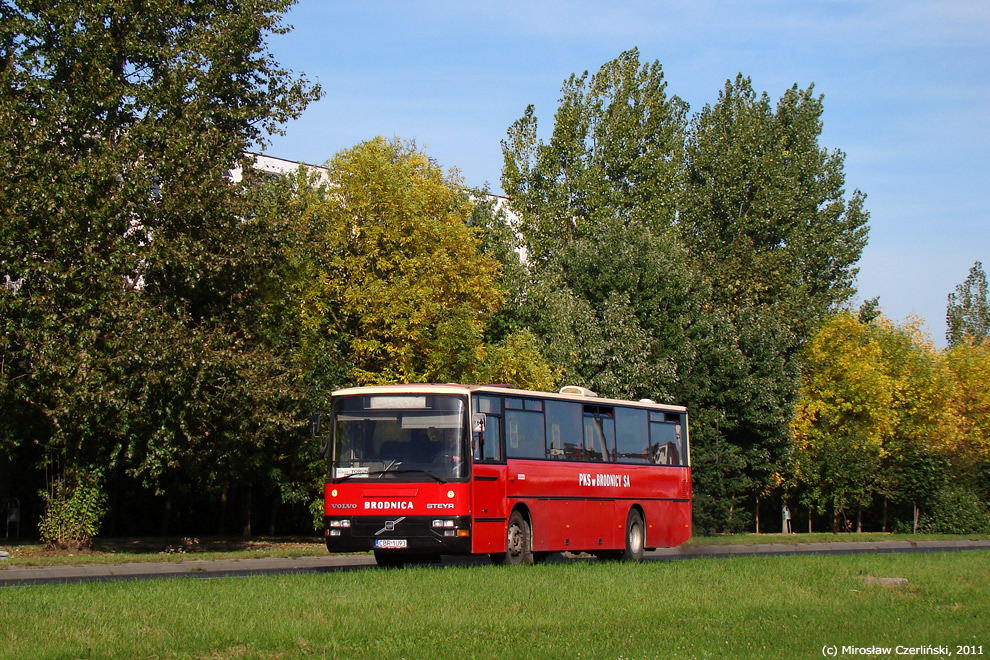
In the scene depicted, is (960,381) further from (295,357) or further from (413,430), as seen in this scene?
(413,430)

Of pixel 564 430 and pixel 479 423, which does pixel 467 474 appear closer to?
pixel 479 423

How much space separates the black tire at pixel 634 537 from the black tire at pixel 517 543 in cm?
384

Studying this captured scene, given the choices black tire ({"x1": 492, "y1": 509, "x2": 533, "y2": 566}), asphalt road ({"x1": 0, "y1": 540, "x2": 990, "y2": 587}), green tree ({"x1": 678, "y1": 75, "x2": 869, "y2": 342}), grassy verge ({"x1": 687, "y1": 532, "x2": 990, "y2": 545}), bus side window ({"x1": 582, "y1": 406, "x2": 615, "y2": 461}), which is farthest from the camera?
green tree ({"x1": 678, "y1": 75, "x2": 869, "y2": 342})

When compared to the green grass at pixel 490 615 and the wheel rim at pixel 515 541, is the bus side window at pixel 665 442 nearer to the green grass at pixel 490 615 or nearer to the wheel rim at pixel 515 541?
the wheel rim at pixel 515 541

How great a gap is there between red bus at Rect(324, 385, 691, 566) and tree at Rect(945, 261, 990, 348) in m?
106

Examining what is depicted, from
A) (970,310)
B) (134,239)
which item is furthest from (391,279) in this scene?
(970,310)

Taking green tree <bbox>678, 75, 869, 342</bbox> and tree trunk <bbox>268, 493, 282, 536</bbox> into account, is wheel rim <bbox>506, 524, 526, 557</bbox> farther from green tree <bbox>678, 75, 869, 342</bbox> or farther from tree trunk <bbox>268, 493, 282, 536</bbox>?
green tree <bbox>678, 75, 869, 342</bbox>

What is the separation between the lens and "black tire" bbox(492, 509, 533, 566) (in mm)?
21922

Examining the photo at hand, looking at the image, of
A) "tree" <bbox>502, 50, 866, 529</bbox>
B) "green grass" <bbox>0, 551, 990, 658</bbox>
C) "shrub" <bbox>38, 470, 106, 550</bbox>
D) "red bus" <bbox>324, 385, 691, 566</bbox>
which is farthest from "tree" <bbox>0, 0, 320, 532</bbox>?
"tree" <bbox>502, 50, 866, 529</bbox>

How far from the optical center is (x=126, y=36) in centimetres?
2748

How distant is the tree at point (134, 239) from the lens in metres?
24.1

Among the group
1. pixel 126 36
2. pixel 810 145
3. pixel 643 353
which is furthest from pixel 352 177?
pixel 810 145

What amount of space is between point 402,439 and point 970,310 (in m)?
113

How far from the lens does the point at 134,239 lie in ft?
83.5
